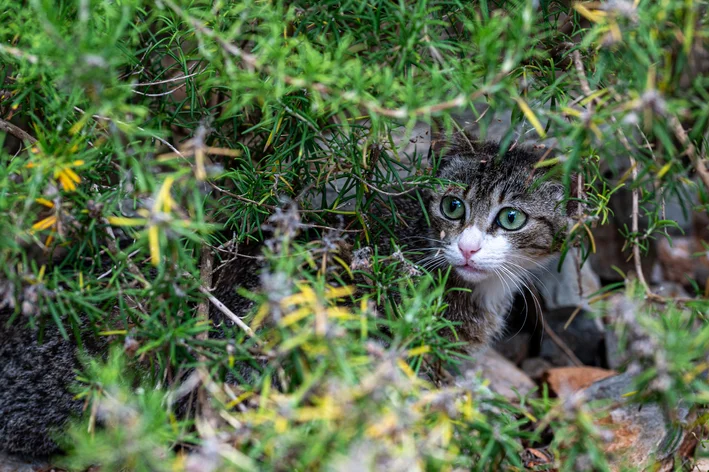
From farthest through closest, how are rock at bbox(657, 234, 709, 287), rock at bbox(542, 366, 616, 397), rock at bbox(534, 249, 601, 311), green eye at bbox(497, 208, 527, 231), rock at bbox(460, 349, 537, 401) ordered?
1. rock at bbox(657, 234, 709, 287)
2. rock at bbox(534, 249, 601, 311)
3. rock at bbox(460, 349, 537, 401)
4. rock at bbox(542, 366, 616, 397)
5. green eye at bbox(497, 208, 527, 231)

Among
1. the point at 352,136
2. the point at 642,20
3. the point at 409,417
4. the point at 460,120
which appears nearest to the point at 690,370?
the point at 409,417

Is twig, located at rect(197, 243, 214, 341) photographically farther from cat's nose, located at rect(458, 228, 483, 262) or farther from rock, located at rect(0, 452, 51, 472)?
rock, located at rect(0, 452, 51, 472)

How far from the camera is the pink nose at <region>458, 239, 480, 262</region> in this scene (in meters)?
2.95

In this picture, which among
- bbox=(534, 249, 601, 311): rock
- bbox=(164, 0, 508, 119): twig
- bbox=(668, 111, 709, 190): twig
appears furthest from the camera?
bbox=(534, 249, 601, 311): rock

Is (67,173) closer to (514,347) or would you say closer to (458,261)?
(458,261)

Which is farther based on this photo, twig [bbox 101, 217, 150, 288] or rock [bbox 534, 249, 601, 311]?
rock [bbox 534, 249, 601, 311]

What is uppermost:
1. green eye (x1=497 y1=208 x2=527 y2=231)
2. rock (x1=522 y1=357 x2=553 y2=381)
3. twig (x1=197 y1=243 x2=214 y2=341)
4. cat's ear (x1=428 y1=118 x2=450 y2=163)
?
cat's ear (x1=428 y1=118 x2=450 y2=163)

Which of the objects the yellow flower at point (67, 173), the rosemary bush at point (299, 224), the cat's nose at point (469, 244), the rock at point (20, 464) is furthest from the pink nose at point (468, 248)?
the rock at point (20, 464)

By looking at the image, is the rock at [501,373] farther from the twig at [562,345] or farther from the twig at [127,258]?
the twig at [127,258]

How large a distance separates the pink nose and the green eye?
256 mm

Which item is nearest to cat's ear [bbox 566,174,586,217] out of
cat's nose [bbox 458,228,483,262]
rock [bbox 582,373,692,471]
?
cat's nose [bbox 458,228,483,262]

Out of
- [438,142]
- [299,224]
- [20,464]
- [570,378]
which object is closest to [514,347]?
[570,378]

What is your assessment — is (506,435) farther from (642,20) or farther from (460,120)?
(460,120)

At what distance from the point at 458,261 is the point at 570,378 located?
52.2 inches
